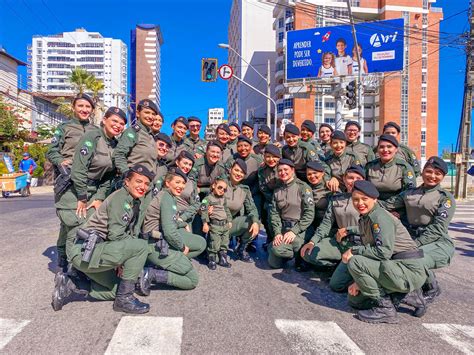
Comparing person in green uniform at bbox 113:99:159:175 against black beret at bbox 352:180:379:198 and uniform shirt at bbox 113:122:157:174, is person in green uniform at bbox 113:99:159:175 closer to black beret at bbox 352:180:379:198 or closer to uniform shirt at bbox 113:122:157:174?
uniform shirt at bbox 113:122:157:174

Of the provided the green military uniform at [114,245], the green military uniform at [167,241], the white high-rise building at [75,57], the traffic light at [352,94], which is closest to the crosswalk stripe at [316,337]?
the green military uniform at [167,241]

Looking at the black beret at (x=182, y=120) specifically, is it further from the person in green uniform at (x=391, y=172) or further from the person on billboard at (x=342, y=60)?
the person on billboard at (x=342, y=60)

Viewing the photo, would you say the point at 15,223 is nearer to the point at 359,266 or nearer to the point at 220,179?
the point at 220,179

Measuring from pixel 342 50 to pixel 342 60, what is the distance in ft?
2.59

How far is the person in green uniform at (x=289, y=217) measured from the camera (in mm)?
5273

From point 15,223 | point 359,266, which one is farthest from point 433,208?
point 15,223

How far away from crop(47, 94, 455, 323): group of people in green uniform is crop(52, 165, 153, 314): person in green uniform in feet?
0.04

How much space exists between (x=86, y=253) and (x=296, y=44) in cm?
3017

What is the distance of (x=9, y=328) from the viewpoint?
3.14 metres

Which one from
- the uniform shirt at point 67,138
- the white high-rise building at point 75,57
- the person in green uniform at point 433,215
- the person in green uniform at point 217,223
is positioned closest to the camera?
the person in green uniform at point 433,215

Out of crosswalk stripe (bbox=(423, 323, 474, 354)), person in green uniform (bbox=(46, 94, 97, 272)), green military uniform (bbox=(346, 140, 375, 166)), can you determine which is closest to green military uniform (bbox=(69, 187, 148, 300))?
person in green uniform (bbox=(46, 94, 97, 272))

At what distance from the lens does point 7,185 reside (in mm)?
15008

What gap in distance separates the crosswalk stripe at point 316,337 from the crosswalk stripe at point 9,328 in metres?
2.32

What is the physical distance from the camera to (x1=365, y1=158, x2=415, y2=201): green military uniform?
4.98 meters
